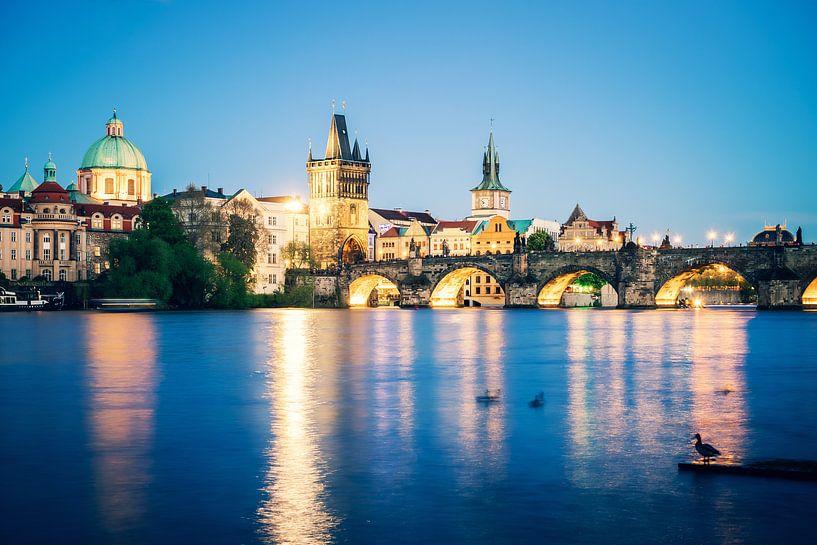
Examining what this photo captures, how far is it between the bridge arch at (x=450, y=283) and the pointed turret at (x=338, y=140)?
88.6ft

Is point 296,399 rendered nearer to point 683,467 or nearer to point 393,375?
point 393,375

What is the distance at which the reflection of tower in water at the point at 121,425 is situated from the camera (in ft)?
49.0

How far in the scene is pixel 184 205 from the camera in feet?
315

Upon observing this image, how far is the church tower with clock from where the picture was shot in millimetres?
188000

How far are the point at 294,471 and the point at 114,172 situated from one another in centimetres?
12149

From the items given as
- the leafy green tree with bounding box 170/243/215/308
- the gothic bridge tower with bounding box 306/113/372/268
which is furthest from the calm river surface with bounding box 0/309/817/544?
the gothic bridge tower with bounding box 306/113/372/268

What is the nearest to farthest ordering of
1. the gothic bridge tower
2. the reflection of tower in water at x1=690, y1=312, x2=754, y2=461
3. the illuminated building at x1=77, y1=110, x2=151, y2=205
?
the reflection of tower in water at x1=690, y1=312, x2=754, y2=461 < the gothic bridge tower < the illuminated building at x1=77, y1=110, x2=151, y2=205

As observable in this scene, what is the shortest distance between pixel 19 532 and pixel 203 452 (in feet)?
18.8

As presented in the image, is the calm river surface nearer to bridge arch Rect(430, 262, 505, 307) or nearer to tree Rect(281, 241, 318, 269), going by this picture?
bridge arch Rect(430, 262, 505, 307)

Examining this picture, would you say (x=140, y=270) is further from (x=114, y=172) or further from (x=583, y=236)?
(x=583, y=236)

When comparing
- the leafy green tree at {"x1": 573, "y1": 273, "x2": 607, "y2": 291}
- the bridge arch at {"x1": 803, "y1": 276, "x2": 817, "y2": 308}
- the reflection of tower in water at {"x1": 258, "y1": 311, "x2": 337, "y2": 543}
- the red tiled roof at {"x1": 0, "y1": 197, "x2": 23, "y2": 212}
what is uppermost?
the red tiled roof at {"x1": 0, "y1": 197, "x2": 23, "y2": 212}

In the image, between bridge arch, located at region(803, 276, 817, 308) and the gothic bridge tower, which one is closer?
bridge arch, located at region(803, 276, 817, 308)

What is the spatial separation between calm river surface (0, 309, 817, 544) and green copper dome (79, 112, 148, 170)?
94984 millimetres

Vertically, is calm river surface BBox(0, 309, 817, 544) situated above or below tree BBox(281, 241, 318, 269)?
below
